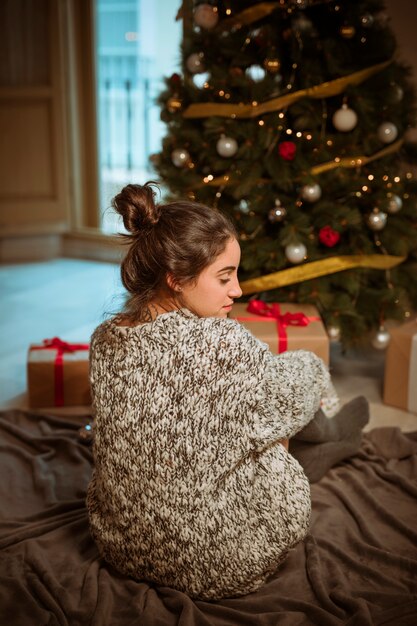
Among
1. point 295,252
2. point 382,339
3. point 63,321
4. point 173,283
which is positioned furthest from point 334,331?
point 63,321

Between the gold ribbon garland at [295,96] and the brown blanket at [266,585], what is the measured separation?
1141 mm

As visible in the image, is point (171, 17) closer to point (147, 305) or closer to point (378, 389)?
point (378, 389)

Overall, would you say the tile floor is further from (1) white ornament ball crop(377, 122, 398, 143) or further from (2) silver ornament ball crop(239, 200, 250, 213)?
(1) white ornament ball crop(377, 122, 398, 143)

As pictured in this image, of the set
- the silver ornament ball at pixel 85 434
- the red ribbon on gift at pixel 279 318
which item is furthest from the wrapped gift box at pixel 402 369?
the silver ornament ball at pixel 85 434

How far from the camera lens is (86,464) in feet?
7.55

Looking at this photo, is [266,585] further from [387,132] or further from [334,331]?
[387,132]

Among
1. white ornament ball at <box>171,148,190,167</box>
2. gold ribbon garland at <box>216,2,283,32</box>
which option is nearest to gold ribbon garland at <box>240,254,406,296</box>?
white ornament ball at <box>171,148,190,167</box>

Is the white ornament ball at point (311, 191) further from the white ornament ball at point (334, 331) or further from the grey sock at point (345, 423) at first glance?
the grey sock at point (345, 423)

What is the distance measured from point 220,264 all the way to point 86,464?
0.96m

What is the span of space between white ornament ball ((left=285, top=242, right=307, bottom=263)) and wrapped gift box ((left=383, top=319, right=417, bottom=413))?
408 millimetres

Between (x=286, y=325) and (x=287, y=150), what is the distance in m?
0.59

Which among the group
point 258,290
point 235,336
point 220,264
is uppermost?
point 220,264

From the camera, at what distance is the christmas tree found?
2.66m

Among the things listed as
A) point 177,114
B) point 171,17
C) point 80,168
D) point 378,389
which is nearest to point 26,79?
point 80,168
